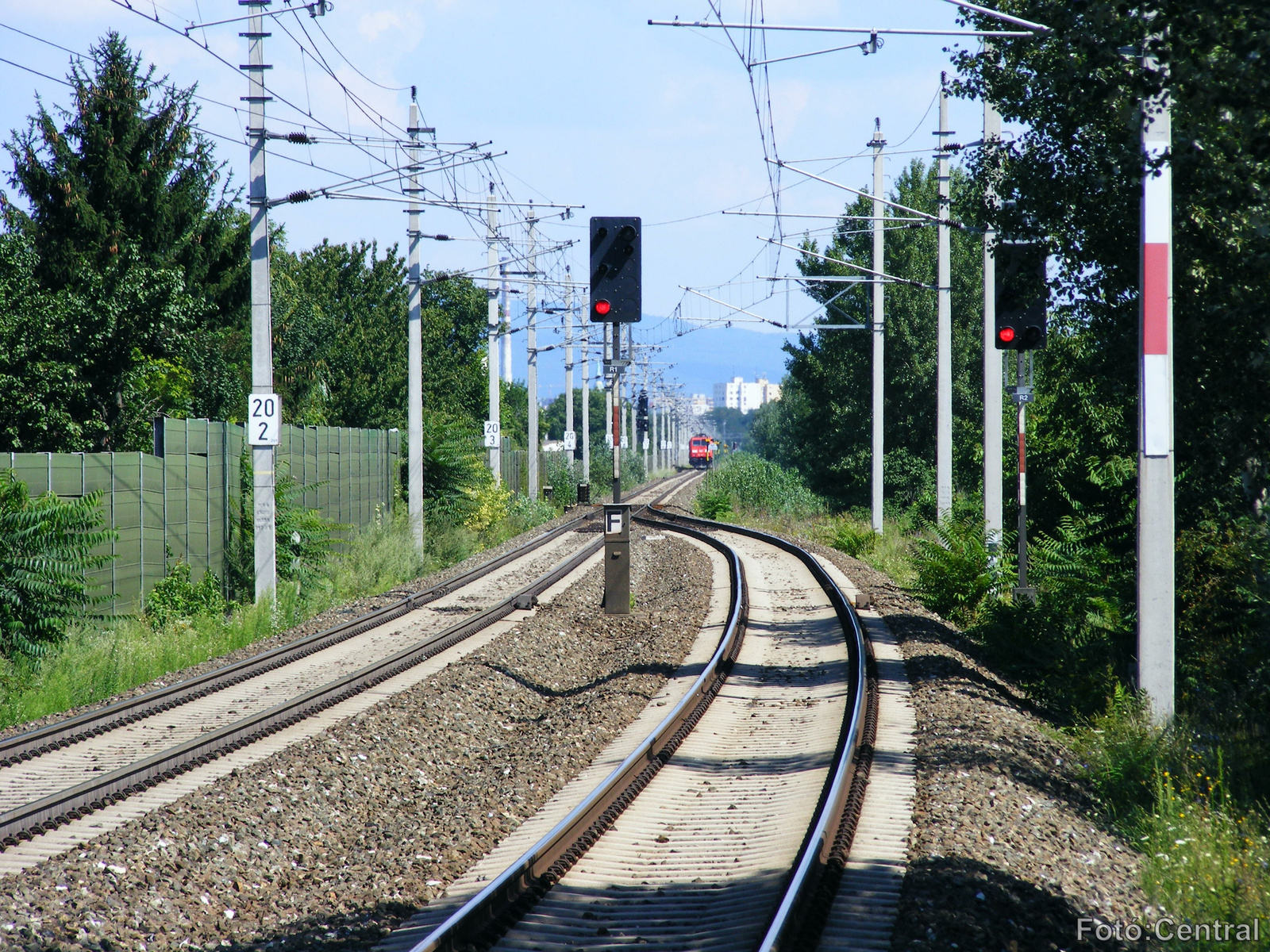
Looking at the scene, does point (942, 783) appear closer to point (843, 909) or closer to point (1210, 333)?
point (843, 909)

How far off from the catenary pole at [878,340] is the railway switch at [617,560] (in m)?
11.7

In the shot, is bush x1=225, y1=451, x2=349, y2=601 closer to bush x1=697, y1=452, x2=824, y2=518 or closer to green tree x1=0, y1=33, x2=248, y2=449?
green tree x1=0, y1=33, x2=248, y2=449

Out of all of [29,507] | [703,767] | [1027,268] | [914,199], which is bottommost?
[703,767]

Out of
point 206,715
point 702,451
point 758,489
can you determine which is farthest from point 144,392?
point 702,451

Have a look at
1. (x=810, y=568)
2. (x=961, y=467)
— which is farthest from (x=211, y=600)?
(x=961, y=467)

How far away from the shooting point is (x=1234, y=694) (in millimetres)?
11000

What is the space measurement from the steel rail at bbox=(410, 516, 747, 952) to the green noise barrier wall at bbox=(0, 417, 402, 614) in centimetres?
955

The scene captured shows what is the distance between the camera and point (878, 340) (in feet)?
95.7

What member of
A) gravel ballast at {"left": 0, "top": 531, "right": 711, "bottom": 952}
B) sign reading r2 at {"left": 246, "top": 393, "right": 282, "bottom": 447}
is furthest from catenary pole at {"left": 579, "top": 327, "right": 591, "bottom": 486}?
gravel ballast at {"left": 0, "top": 531, "right": 711, "bottom": 952}

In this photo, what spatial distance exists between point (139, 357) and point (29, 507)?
478 inches

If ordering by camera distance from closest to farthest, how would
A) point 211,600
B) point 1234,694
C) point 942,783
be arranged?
point 942,783, point 1234,694, point 211,600

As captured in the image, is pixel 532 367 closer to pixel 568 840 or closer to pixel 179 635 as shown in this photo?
pixel 179 635

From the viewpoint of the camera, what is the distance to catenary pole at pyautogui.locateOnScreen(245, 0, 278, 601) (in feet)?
60.5

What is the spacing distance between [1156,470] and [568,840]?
245 inches
